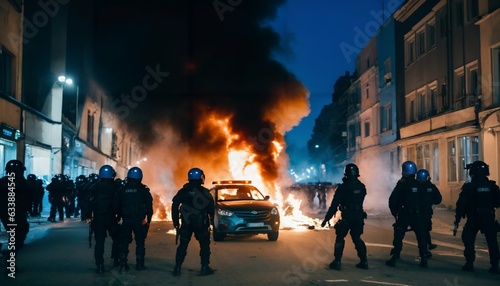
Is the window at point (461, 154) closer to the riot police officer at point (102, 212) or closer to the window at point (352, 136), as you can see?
the riot police officer at point (102, 212)

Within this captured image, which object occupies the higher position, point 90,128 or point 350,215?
point 90,128

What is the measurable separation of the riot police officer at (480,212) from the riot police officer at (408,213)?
2.27 feet

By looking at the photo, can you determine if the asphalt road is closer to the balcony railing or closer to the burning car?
the burning car

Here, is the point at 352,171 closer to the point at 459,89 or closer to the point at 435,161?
the point at 459,89

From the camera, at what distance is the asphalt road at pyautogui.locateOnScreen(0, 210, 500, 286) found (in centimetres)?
775

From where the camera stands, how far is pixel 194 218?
329 inches

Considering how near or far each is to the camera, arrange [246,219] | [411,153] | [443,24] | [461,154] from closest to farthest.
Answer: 1. [246,219]
2. [461,154]
3. [443,24]
4. [411,153]

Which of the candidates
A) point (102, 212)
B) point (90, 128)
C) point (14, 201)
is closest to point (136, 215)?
point (102, 212)

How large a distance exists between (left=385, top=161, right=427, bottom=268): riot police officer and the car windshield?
549 cm

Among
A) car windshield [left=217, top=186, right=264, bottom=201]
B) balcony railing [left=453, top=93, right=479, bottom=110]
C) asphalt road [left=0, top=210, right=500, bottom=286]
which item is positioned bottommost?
asphalt road [left=0, top=210, right=500, bottom=286]

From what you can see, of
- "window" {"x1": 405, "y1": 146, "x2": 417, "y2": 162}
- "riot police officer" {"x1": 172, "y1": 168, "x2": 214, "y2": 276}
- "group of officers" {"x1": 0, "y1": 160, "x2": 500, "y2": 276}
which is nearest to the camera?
"riot police officer" {"x1": 172, "y1": 168, "x2": 214, "y2": 276}

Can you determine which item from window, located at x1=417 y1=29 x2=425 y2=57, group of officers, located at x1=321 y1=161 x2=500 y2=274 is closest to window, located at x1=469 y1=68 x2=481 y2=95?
window, located at x1=417 y1=29 x2=425 y2=57

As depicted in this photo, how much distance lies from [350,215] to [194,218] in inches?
104

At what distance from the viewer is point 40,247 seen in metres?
11.8
